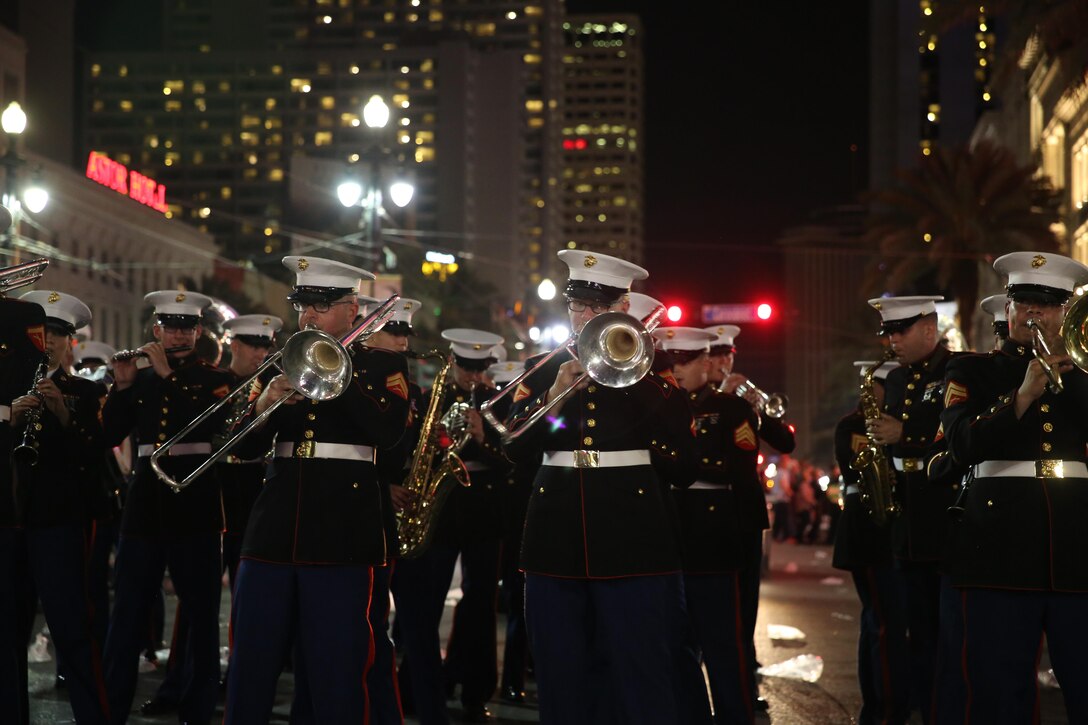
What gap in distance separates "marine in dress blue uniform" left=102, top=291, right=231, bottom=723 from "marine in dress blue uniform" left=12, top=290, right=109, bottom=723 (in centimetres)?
36

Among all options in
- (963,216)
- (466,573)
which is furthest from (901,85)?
(466,573)

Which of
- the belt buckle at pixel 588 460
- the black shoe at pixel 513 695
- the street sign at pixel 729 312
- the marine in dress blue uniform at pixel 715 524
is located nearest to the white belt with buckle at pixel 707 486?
the marine in dress blue uniform at pixel 715 524

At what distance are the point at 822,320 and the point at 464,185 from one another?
157 feet

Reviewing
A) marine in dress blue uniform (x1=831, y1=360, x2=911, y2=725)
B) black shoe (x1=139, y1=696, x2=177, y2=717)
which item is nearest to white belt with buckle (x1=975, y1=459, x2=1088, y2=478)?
marine in dress blue uniform (x1=831, y1=360, x2=911, y2=725)

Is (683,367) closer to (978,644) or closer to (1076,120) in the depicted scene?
(978,644)

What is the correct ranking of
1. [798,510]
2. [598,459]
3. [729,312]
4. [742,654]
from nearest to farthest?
[598,459]
[742,654]
[798,510]
[729,312]

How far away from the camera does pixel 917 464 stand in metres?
9.03

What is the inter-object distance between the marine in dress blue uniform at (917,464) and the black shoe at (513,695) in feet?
9.66

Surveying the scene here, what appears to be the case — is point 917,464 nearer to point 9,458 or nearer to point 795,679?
point 795,679

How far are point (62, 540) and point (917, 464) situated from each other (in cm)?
487

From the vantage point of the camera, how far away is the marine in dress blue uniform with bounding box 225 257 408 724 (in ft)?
23.0

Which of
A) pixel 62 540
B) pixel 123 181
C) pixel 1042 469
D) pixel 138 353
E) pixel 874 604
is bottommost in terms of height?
pixel 874 604

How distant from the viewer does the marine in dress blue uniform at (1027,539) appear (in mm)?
6676

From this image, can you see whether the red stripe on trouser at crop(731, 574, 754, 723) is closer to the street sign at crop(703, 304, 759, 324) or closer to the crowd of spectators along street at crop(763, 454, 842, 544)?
the crowd of spectators along street at crop(763, 454, 842, 544)
